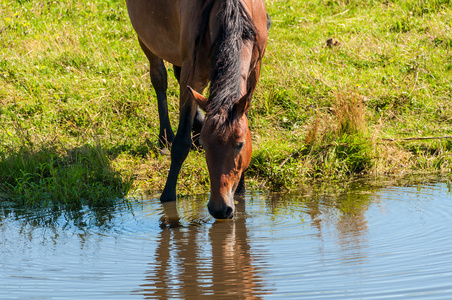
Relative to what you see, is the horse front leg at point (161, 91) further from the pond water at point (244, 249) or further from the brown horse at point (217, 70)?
the pond water at point (244, 249)

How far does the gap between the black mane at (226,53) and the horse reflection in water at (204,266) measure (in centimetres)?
80

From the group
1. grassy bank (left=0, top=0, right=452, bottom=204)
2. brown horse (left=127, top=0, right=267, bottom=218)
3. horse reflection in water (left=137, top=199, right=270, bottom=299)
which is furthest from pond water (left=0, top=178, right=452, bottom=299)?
grassy bank (left=0, top=0, right=452, bottom=204)

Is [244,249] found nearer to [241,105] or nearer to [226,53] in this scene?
[241,105]

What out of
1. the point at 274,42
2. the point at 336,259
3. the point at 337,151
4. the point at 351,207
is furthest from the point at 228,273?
the point at 274,42

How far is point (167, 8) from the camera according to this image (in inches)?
228

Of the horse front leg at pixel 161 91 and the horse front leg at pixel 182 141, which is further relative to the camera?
the horse front leg at pixel 161 91

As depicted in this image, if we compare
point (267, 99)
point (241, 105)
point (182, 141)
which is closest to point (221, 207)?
point (241, 105)

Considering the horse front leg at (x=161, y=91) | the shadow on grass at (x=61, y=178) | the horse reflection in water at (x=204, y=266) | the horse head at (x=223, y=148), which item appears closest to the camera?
the horse reflection in water at (x=204, y=266)

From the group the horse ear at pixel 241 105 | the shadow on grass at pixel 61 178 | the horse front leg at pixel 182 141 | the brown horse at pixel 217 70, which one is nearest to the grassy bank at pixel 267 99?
the shadow on grass at pixel 61 178

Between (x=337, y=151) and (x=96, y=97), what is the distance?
3071 millimetres

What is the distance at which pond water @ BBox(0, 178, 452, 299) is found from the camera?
10.1 ft

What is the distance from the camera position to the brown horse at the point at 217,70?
398 cm

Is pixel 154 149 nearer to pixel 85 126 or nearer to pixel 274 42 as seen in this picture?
pixel 85 126

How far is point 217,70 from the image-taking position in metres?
4.24
